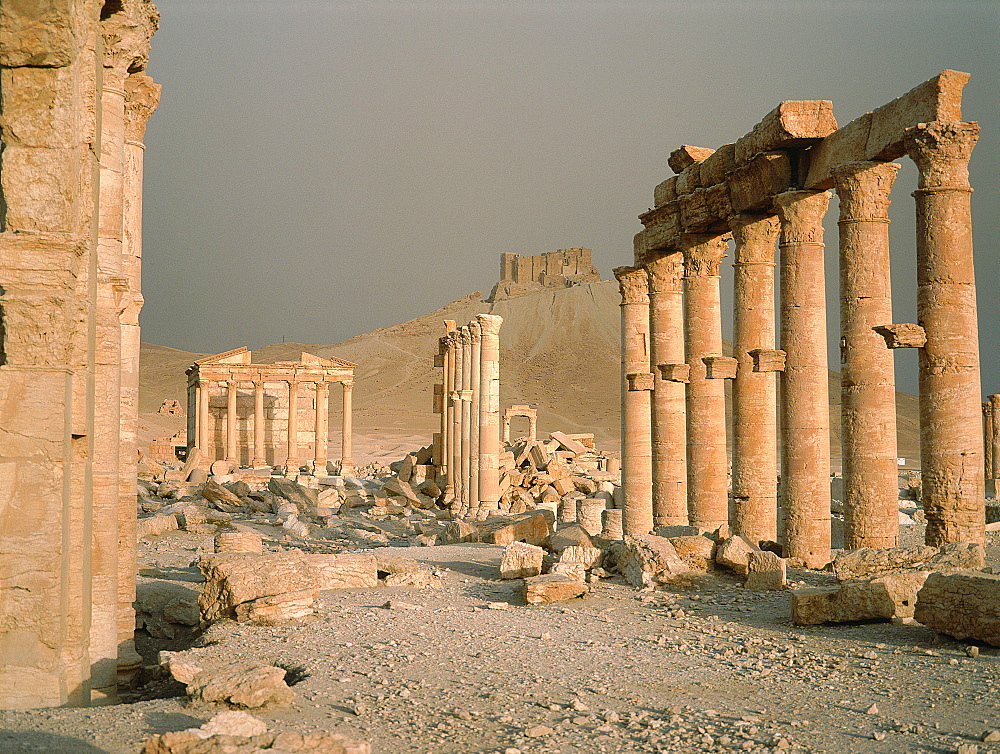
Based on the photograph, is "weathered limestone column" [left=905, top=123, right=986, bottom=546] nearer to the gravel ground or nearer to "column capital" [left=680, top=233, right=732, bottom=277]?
the gravel ground

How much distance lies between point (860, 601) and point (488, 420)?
60.1 ft

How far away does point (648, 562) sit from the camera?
1245 cm

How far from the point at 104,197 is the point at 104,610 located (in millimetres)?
3800

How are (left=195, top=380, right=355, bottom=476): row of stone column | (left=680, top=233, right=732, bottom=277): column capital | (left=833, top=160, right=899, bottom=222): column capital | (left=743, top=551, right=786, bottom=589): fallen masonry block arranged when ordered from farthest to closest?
(left=195, top=380, right=355, bottom=476): row of stone column, (left=680, top=233, right=732, bottom=277): column capital, (left=833, top=160, right=899, bottom=222): column capital, (left=743, top=551, right=786, bottom=589): fallen masonry block

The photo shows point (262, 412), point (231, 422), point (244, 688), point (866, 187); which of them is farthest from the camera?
point (262, 412)

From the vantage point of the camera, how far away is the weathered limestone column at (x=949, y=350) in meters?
12.0

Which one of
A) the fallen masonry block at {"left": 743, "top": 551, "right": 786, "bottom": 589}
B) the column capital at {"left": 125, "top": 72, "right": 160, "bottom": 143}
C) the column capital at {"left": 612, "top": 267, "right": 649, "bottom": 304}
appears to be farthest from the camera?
the column capital at {"left": 612, "top": 267, "right": 649, "bottom": 304}

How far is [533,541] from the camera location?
56.5 feet

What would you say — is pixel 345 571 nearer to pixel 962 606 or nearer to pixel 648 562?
pixel 648 562

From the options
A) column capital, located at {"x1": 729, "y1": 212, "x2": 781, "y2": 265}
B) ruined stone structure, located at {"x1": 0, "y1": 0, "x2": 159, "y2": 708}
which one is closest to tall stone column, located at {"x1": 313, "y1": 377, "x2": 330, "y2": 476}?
column capital, located at {"x1": 729, "y1": 212, "x2": 781, "y2": 265}

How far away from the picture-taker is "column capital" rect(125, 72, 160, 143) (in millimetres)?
10641

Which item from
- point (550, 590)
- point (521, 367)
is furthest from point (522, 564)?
point (521, 367)

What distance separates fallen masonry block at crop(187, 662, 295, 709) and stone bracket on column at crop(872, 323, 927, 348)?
28.5ft

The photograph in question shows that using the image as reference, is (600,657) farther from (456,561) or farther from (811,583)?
(456,561)
